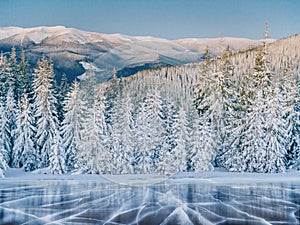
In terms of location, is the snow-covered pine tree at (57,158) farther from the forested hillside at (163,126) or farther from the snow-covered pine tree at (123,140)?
the snow-covered pine tree at (123,140)

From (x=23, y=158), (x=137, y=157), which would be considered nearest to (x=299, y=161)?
(x=137, y=157)

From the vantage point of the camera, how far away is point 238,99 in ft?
114

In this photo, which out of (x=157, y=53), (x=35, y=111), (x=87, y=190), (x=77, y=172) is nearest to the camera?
(x=87, y=190)

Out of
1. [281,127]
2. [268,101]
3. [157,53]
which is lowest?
[281,127]

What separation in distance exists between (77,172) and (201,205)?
17325mm

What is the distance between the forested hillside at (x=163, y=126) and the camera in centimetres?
3136

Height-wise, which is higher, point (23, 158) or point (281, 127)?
point (281, 127)

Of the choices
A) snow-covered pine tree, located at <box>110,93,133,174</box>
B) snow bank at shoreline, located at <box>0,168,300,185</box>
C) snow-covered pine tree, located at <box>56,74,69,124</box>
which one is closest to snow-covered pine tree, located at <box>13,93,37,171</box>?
snow bank at shoreline, located at <box>0,168,300,185</box>

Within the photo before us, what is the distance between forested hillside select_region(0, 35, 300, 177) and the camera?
3136 cm

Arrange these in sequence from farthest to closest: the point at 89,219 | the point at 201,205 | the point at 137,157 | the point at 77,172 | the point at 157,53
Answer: the point at 137,157
the point at 77,172
the point at 157,53
the point at 201,205
the point at 89,219

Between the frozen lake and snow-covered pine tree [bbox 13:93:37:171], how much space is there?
10675mm

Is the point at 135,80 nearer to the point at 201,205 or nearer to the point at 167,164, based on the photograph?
the point at 167,164

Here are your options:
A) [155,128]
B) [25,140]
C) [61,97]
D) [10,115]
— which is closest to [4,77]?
[10,115]

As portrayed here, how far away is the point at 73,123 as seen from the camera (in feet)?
107
